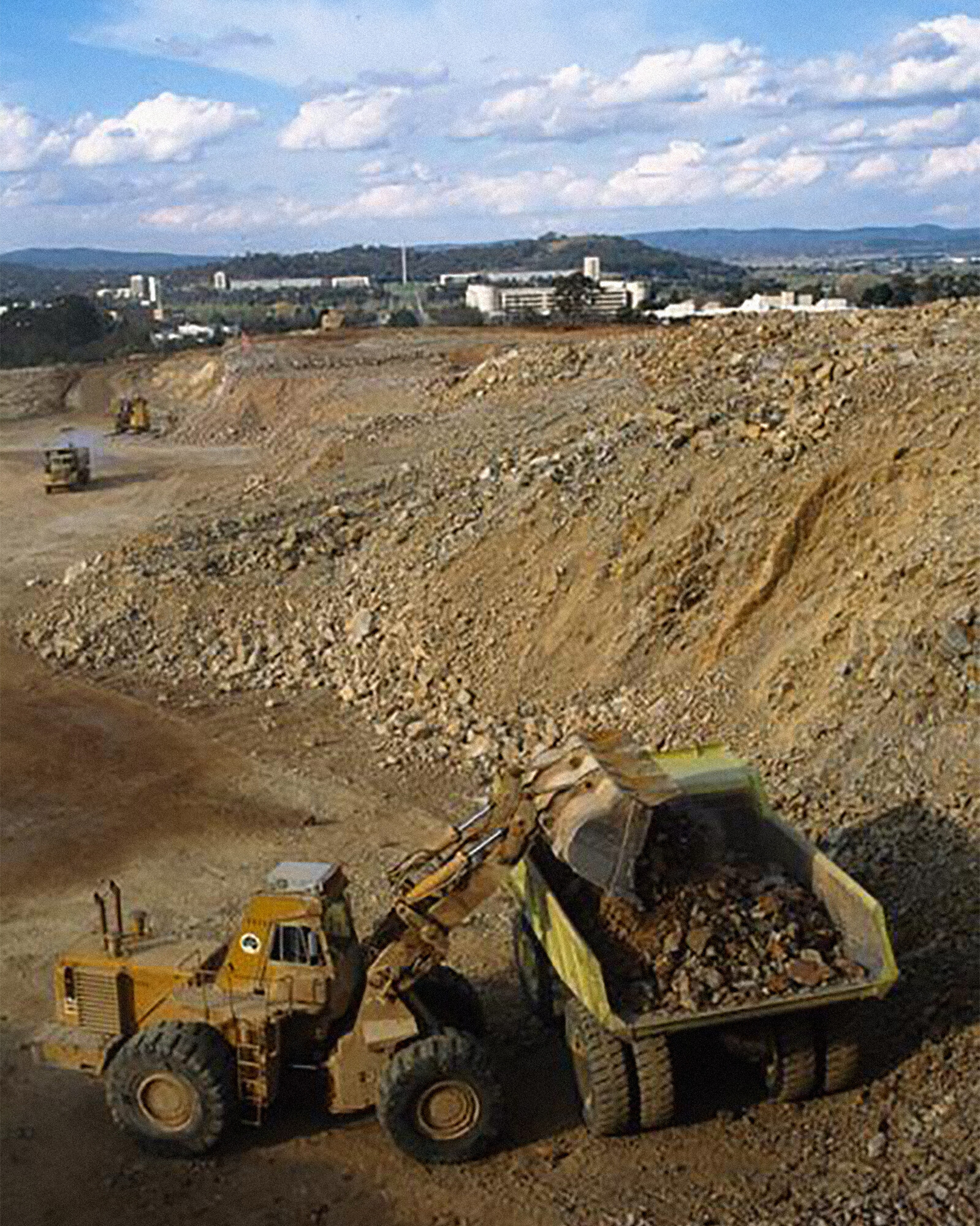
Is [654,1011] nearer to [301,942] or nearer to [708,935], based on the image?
[708,935]

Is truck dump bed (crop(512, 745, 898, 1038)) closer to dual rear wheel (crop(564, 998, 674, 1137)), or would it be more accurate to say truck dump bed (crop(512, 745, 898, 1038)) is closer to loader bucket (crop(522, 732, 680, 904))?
loader bucket (crop(522, 732, 680, 904))

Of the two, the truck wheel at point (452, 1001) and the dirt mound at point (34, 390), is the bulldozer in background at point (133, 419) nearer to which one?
the dirt mound at point (34, 390)

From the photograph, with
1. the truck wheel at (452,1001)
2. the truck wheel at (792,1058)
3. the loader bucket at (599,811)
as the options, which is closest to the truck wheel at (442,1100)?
the truck wheel at (452,1001)

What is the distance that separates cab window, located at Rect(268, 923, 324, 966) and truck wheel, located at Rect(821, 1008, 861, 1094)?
10.6 ft

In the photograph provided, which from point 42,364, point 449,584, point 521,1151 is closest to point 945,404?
point 449,584

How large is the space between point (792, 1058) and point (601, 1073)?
1237 mm

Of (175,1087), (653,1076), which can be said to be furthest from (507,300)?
(653,1076)

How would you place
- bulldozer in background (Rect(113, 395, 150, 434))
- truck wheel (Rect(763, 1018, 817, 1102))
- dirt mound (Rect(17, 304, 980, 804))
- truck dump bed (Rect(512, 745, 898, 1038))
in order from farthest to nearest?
bulldozer in background (Rect(113, 395, 150, 434)) → dirt mound (Rect(17, 304, 980, 804)) → truck wheel (Rect(763, 1018, 817, 1102)) → truck dump bed (Rect(512, 745, 898, 1038))

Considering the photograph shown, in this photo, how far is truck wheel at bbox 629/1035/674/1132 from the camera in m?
8.45

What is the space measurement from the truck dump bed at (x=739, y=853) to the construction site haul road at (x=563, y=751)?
4 centimetres

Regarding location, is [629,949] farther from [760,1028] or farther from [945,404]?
[945,404]

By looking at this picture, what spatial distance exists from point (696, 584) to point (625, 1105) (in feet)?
27.4

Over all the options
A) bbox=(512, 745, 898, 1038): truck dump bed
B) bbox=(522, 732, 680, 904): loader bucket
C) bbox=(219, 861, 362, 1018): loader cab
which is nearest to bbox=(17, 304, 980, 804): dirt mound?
bbox=(512, 745, 898, 1038): truck dump bed

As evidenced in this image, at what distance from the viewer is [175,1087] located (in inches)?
342
